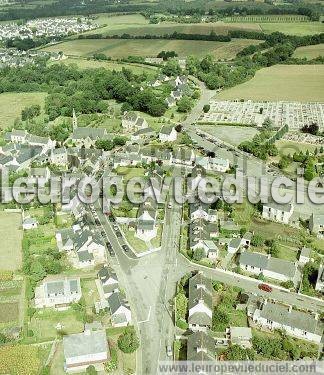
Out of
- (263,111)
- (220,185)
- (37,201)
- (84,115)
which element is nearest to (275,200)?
(220,185)

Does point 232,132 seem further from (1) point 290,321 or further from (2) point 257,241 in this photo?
(1) point 290,321

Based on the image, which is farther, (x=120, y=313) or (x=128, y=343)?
(x=120, y=313)

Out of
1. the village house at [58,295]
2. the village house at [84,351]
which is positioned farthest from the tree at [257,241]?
the village house at [84,351]

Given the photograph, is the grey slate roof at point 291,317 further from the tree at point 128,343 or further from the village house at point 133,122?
the village house at point 133,122

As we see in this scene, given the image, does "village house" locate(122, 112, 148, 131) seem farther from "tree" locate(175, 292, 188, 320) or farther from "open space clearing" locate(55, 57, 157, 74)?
"tree" locate(175, 292, 188, 320)

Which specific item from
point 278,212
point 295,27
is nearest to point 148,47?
point 295,27
